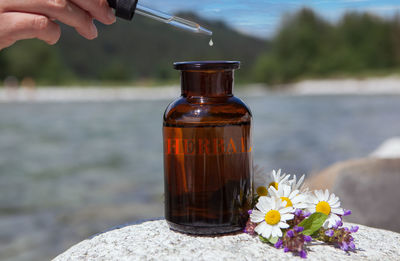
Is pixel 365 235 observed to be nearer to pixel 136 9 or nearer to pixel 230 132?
pixel 230 132

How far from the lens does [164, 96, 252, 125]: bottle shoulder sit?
5.07 ft

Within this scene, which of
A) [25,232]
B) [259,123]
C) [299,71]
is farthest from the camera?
[299,71]

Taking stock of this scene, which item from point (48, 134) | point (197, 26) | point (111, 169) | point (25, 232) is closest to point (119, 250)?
point (197, 26)

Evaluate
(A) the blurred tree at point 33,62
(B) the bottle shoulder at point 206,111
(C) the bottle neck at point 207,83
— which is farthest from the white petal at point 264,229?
(A) the blurred tree at point 33,62

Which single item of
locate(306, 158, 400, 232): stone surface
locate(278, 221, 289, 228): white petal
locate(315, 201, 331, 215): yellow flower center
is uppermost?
locate(315, 201, 331, 215): yellow flower center

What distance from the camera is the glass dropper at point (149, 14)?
145 cm

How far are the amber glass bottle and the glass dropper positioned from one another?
0.12 metres

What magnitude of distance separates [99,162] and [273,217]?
8101mm

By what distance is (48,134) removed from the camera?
13.5 metres

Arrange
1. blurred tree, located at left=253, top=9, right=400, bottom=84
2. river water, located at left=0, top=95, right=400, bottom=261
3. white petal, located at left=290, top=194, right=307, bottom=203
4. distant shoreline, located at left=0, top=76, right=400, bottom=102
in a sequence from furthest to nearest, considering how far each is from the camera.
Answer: blurred tree, located at left=253, top=9, right=400, bottom=84
distant shoreline, located at left=0, top=76, right=400, bottom=102
river water, located at left=0, top=95, right=400, bottom=261
white petal, located at left=290, top=194, right=307, bottom=203

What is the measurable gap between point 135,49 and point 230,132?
54.5 meters

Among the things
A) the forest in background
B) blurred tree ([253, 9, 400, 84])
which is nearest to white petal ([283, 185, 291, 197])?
the forest in background

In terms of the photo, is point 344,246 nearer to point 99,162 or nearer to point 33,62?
point 99,162

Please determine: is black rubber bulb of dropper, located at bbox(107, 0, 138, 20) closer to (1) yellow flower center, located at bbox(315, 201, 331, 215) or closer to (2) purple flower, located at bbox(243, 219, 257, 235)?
(2) purple flower, located at bbox(243, 219, 257, 235)
